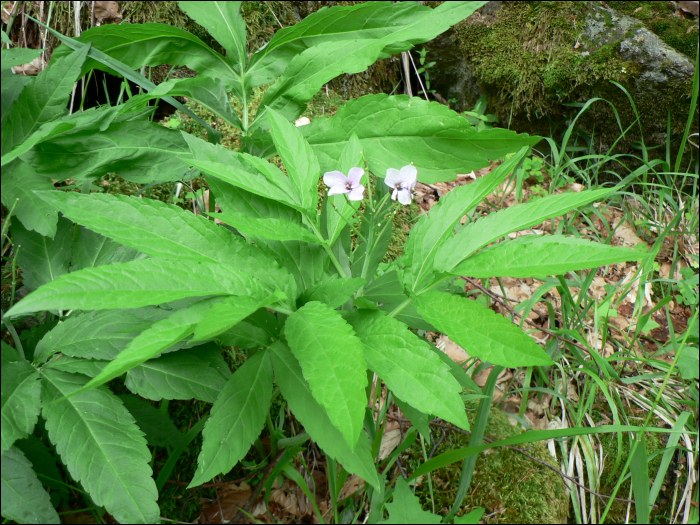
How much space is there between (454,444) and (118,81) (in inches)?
113

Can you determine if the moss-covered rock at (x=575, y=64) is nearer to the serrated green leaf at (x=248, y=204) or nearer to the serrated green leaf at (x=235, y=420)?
the serrated green leaf at (x=248, y=204)

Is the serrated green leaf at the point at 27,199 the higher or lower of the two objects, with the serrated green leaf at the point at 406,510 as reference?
higher

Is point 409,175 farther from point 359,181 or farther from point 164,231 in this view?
point 164,231

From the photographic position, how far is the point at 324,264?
1434 mm

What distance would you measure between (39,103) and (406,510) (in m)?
1.58

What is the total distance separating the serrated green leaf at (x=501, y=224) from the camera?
1179 mm

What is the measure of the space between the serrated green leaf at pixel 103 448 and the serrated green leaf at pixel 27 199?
16.5 inches

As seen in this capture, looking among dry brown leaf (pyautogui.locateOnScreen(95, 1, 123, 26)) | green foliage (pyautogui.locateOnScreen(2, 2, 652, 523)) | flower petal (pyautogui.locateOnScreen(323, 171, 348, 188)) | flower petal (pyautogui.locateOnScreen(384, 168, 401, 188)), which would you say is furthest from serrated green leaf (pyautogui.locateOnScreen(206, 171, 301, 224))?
dry brown leaf (pyautogui.locateOnScreen(95, 1, 123, 26))

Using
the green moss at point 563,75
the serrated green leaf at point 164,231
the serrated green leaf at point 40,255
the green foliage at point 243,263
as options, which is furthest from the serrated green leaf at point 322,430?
the green moss at point 563,75

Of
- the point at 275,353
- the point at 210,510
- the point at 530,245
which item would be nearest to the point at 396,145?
the point at 530,245

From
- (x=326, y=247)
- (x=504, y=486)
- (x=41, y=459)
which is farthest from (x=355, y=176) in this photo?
(x=504, y=486)

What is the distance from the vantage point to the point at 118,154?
1484mm

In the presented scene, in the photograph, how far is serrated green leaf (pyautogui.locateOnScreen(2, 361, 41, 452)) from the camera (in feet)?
3.38

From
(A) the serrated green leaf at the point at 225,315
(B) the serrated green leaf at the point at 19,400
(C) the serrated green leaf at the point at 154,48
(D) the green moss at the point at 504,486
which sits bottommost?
(D) the green moss at the point at 504,486
